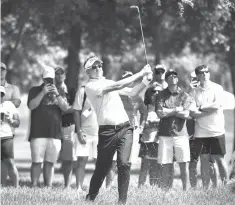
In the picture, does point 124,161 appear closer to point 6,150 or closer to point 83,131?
point 83,131

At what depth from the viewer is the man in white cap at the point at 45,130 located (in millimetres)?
10922

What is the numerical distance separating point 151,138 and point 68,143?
64.1 inches

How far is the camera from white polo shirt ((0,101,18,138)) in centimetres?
1061

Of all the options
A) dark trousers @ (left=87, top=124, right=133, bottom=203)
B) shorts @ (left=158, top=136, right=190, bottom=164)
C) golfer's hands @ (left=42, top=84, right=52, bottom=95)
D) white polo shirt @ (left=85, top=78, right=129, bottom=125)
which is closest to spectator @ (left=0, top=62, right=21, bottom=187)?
golfer's hands @ (left=42, top=84, right=52, bottom=95)

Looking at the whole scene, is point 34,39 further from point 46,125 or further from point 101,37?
point 46,125

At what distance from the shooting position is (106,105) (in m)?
8.45

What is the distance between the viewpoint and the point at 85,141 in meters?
10.5

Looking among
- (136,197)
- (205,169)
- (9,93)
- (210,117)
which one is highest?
(9,93)

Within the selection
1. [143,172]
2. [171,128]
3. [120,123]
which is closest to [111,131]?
[120,123]

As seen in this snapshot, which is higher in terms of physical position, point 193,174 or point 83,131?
point 83,131

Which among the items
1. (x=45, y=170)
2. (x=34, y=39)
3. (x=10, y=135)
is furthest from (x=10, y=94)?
(x=34, y=39)

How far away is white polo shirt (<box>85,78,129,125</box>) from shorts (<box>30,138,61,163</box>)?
105 inches

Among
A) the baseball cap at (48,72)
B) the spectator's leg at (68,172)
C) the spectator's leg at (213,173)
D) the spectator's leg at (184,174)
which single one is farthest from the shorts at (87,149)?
the spectator's leg at (213,173)

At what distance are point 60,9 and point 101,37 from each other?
220 centimetres
